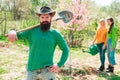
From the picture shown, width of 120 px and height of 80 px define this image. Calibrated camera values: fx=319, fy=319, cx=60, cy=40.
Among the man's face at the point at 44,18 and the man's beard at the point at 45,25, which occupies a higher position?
the man's face at the point at 44,18

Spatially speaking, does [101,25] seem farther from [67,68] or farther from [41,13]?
[41,13]

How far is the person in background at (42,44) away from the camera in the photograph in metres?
4.20

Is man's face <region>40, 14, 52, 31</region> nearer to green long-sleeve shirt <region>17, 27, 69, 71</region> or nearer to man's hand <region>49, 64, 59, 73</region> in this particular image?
green long-sleeve shirt <region>17, 27, 69, 71</region>

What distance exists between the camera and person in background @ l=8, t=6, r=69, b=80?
13.8 feet

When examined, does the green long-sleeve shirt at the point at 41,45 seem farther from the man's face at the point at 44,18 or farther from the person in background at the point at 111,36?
the person in background at the point at 111,36

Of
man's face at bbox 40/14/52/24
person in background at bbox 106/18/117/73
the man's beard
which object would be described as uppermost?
man's face at bbox 40/14/52/24

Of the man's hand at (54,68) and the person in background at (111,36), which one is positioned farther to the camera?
the person in background at (111,36)

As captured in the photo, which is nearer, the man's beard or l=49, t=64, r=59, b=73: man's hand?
the man's beard

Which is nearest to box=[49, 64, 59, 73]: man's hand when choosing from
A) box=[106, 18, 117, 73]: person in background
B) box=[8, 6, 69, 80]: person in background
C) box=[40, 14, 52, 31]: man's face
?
box=[8, 6, 69, 80]: person in background

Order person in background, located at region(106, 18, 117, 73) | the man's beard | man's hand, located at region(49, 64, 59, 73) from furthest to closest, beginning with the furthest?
person in background, located at region(106, 18, 117, 73) → man's hand, located at region(49, 64, 59, 73) → the man's beard

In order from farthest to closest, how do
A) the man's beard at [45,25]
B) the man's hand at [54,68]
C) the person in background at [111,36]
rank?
the person in background at [111,36] < the man's hand at [54,68] < the man's beard at [45,25]

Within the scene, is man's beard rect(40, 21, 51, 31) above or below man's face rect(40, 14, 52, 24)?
below

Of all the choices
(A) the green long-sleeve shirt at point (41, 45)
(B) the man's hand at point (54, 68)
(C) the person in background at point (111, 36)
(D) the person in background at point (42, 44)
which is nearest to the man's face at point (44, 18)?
(D) the person in background at point (42, 44)

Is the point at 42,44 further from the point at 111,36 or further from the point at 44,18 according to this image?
the point at 111,36
